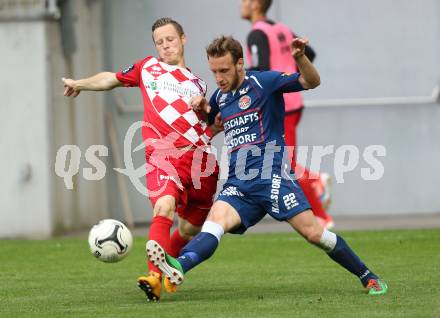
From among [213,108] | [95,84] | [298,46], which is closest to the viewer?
[298,46]

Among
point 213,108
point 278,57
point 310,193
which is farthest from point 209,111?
point 278,57

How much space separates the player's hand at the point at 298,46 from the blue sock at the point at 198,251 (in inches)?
48.1

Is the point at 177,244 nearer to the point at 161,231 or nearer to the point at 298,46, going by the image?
the point at 161,231

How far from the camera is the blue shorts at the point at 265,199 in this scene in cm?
708

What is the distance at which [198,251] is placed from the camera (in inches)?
270

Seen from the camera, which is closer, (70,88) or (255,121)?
(255,121)

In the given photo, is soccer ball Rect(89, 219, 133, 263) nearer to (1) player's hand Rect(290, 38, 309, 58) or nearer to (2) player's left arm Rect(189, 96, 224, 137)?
(2) player's left arm Rect(189, 96, 224, 137)

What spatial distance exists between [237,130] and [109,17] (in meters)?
7.72

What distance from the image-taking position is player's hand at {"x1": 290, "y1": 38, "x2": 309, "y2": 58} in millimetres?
6660

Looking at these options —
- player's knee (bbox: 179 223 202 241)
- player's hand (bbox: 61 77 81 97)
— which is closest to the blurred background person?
player's knee (bbox: 179 223 202 241)

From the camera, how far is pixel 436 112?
14.4 meters

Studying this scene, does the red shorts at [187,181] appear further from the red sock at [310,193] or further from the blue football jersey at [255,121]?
the red sock at [310,193]

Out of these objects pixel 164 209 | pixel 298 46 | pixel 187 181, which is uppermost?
pixel 298 46

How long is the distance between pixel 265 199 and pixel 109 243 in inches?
40.3
